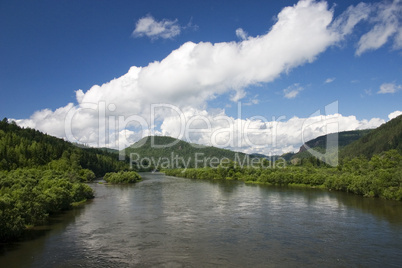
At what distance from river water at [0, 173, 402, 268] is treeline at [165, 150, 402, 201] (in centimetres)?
955

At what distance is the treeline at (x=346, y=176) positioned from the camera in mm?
54688

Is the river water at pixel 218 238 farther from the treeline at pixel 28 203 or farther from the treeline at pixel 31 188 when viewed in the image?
the treeline at pixel 31 188

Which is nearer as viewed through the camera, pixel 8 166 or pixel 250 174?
pixel 8 166

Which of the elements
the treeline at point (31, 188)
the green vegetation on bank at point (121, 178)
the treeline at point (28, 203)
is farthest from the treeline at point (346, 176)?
the treeline at point (28, 203)

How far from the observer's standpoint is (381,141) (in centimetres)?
14288

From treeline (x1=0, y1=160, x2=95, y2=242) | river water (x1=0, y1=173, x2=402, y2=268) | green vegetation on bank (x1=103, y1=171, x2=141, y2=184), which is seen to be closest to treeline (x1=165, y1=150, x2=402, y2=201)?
river water (x1=0, y1=173, x2=402, y2=268)

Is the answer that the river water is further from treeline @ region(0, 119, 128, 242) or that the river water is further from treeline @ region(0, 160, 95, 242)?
treeline @ region(0, 119, 128, 242)

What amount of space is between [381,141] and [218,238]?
145 meters

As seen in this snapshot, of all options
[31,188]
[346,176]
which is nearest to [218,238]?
[31,188]

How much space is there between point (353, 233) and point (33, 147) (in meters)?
92.4

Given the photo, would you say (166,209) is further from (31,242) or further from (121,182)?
(121,182)

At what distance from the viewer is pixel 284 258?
2375 cm

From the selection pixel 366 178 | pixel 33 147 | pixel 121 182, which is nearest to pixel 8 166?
pixel 33 147

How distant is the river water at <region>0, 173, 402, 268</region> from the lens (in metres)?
23.5
